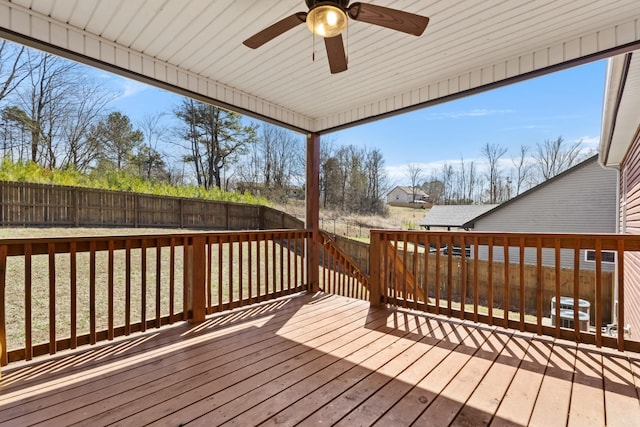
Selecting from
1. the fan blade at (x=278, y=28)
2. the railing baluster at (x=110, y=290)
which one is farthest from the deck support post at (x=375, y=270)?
the railing baluster at (x=110, y=290)

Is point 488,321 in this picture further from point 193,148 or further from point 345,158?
point 345,158

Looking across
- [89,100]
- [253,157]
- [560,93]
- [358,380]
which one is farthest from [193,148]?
[560,93]

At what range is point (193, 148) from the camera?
8359mm

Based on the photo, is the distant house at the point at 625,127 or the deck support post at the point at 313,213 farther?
the deck support post at the point at 313,213

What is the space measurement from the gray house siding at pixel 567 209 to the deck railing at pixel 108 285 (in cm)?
928

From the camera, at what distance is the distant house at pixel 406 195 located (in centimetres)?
1225

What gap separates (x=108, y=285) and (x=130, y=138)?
5635 mm

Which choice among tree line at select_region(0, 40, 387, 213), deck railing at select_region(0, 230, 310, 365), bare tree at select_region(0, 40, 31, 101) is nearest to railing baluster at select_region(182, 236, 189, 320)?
deck railing at select_region(0, 230, 310, 365)

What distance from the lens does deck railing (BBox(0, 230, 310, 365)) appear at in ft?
7.48

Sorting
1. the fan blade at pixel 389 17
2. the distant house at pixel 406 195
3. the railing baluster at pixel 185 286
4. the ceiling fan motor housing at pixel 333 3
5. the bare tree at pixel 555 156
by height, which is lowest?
the railing baluster at pixel 185 286

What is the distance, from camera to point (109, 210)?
18.7ft

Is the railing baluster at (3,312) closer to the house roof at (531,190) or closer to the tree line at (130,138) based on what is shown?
the tree line at (130,138)

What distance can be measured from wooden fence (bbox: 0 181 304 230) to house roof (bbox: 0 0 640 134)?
3379 mm

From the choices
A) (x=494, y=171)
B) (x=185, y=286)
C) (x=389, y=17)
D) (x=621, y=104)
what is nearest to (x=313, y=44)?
(x=389, y=17)
